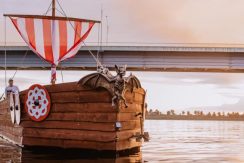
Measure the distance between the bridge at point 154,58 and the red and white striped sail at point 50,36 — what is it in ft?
111

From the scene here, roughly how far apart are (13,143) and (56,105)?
4.66 meters

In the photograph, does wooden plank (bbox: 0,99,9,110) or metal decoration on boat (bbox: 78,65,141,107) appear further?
wooden plank (bbox: 0,99,9,110)

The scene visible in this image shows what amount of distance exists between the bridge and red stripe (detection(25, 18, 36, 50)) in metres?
34.0

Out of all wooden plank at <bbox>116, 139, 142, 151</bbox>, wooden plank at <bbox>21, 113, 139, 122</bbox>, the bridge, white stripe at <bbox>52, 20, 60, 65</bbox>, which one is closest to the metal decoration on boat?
wooden plank at <bbox>21, 113, 139, 122</bbox>

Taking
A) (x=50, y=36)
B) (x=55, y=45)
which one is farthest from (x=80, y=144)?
(x=50, y=36)

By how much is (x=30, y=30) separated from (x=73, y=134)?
6762 millimetres

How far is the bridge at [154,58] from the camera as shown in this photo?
56250 millimetres

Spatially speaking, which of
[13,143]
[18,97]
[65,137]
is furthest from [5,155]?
[13,143]

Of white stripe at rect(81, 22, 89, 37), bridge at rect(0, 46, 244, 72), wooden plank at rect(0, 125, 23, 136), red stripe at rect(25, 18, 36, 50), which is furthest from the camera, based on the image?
bridge at rect(0, 46, 244, 72)

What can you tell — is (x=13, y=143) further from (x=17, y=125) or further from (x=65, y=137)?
(x=65, y=137)

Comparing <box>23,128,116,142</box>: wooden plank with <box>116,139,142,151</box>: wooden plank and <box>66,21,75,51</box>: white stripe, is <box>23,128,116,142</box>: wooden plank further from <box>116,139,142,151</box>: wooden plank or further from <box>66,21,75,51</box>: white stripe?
<box>66,21,75,51</box>: white stripe

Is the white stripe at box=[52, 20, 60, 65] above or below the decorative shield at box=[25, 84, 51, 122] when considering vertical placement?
above

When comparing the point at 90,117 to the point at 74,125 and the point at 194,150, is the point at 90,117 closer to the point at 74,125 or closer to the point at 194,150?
the point at 74,125

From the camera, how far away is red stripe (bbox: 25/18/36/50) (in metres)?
21.2
